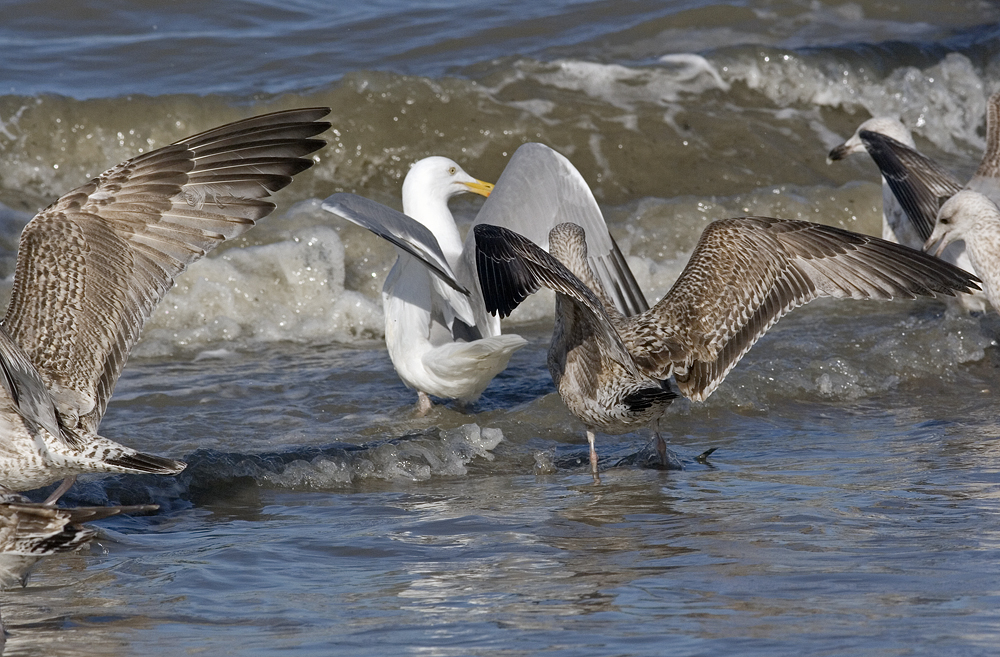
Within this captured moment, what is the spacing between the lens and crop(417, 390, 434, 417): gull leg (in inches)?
257

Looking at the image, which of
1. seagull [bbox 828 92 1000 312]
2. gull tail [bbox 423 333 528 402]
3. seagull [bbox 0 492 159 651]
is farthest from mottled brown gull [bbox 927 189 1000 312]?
seagull [bbox 0 492 159 651]

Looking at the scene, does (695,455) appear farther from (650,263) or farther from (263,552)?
(650,263)

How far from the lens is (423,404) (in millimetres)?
6562

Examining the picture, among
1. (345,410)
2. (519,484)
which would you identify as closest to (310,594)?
(519,484)

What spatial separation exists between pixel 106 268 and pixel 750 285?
100 inches

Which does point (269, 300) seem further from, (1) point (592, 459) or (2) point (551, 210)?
(1) point (592, 459)

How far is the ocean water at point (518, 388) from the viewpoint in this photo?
3.64 metres

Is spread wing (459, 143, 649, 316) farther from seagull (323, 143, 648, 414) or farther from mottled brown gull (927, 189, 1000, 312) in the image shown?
mottled brown gull (927, 189, 1000, 312)

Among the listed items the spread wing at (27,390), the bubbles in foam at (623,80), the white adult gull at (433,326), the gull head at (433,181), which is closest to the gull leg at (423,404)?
the white adult gull at (433,326)

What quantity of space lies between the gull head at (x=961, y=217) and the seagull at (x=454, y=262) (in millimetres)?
1700

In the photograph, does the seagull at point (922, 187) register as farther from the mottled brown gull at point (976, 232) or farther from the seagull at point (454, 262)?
the seagull at point (454, 262)

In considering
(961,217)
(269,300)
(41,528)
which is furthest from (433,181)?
(41,528)

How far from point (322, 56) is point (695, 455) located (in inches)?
317

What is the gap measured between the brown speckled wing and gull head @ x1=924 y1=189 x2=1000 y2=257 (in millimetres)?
3650
